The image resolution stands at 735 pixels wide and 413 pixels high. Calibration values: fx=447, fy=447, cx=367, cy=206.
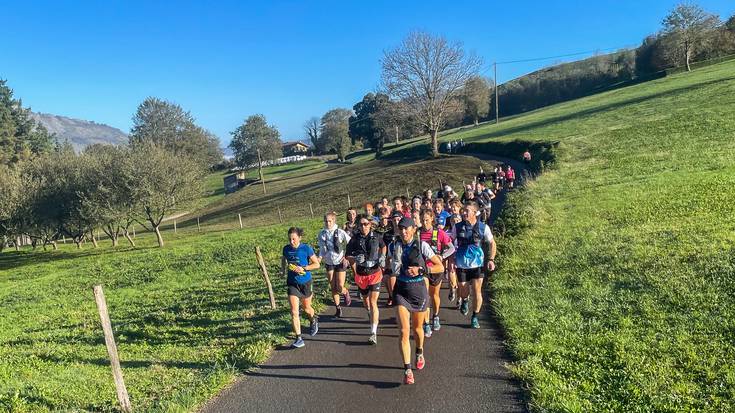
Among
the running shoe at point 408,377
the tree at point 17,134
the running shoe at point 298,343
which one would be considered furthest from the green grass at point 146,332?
the tree at point 17,134

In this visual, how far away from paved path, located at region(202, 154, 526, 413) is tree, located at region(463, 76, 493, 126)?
73.3 m

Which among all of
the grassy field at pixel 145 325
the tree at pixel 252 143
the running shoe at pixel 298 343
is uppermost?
the tree at pixel 252 143

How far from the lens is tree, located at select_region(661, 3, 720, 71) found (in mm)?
62938

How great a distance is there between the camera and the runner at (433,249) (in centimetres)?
798

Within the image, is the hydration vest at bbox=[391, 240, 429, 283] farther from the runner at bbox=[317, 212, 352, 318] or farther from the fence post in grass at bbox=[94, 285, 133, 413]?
the fence post in grass at bbox=[94, 285, 133, 413]

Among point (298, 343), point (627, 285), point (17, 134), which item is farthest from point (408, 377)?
point (17, 134)

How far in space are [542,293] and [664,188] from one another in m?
10.1

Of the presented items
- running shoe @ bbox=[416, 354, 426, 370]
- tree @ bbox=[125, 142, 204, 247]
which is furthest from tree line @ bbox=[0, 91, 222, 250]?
running shoe @ bbox=[416, 354, 426, 370]

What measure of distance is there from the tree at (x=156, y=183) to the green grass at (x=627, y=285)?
25279mm

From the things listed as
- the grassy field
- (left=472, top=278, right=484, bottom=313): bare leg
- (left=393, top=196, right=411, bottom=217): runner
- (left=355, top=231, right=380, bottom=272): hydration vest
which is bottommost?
the grassy field

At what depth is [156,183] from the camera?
3284 cm

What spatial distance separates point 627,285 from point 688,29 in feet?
239

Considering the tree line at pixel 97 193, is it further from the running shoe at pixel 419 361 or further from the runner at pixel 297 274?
the running shoe at pixel 419 361

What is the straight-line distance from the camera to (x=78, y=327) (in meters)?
12.4
